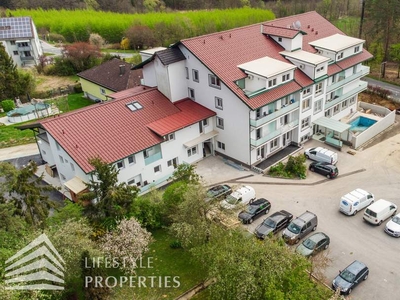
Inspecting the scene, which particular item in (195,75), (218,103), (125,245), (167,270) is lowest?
(167,270)

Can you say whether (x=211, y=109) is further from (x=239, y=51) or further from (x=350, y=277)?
(x=350, y=277)

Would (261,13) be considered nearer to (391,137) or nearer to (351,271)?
(391,137)

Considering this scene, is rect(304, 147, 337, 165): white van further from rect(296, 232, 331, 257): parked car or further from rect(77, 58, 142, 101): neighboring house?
rect(77, 58, 142, 101): neighboring house

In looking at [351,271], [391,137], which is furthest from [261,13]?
[351,271]

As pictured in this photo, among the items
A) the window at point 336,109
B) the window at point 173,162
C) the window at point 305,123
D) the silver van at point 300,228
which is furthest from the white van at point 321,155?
the window at point 173,162

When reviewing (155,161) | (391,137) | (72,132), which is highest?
(72,132)

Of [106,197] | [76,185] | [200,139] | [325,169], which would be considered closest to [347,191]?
→ [325,169]
